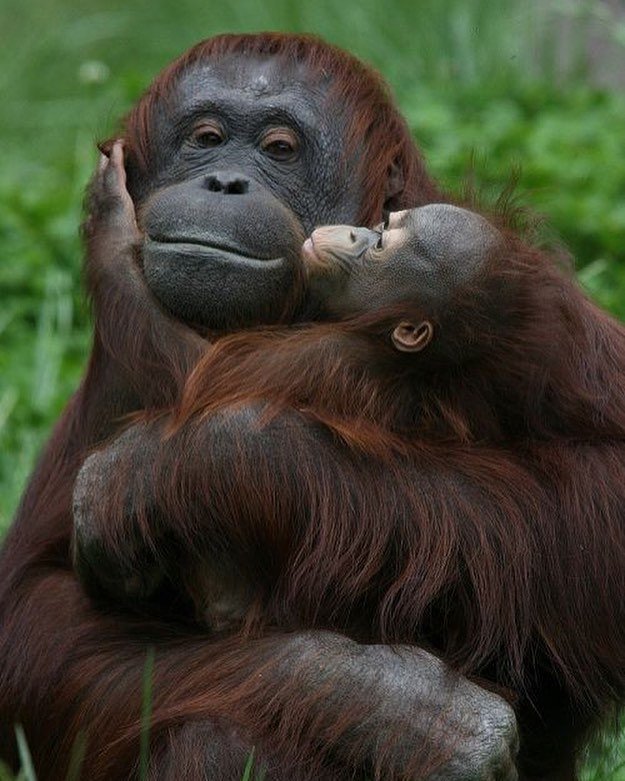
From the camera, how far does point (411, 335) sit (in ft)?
11.7

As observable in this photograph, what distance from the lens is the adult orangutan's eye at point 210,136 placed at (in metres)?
4.04

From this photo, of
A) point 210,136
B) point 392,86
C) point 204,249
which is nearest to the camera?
point 204,249

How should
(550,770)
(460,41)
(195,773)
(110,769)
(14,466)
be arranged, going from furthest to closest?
(460,41) < (14,466) < (550,770) < (110,769) < (195,773)

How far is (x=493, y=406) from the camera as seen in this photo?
372 centimetres

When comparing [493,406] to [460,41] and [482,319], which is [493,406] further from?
[460,41]

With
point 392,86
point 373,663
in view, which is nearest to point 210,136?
point 373,663

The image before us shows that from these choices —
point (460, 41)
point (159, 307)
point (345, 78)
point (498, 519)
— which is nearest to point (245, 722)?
point (498, 519)

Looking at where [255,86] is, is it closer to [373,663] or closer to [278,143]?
[278,143]

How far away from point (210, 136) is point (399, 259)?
645 millimetres

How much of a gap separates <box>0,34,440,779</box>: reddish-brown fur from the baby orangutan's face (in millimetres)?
302

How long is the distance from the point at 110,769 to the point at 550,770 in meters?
0.98

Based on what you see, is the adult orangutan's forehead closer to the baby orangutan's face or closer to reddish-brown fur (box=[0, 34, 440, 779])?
reddish-brown fur (box=[0, 34, 440, 779])

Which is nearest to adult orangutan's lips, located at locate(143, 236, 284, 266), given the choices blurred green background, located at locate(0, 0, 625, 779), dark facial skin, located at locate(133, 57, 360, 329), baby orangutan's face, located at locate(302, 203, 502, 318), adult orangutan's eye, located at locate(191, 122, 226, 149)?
dark facial skin, located at locate(133, 57, 360, 329)

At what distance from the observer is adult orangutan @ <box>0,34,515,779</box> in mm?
3459
